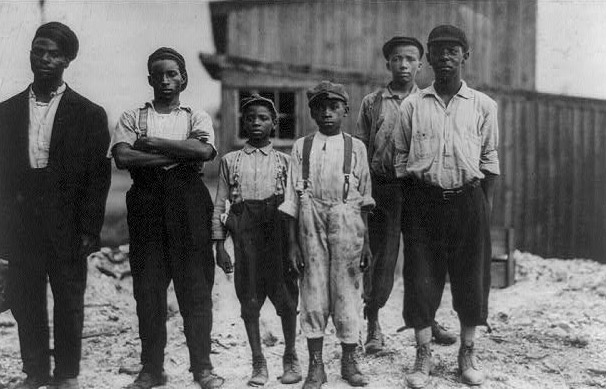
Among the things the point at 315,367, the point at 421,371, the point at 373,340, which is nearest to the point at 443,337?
the point at 373,340

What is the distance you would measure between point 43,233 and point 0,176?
44cm

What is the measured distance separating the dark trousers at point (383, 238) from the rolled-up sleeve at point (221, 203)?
117cm

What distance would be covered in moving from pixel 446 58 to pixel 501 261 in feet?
14.3

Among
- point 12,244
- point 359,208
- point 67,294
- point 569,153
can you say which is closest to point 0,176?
point 12,244

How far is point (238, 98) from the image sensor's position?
8.56 meters

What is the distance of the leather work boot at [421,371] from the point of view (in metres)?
3.81

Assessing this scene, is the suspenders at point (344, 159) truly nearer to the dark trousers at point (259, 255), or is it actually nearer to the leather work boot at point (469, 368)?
the dark trousers at point (259, 255)

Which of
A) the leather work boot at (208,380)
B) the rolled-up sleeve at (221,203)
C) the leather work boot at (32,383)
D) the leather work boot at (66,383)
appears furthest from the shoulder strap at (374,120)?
the leather work boot at (32,383)

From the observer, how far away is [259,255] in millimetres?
3883

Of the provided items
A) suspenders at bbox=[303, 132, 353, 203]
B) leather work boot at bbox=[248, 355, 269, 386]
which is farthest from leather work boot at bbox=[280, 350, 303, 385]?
suspenders at bbox=[303, 132, 353, 203]

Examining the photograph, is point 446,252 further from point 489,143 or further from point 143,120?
point 143,120

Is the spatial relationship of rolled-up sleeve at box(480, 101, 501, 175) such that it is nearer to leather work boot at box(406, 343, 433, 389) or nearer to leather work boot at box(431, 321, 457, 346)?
leather work boot at box(406, 343, 433, 389)

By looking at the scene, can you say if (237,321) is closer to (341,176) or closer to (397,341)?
(397,341)

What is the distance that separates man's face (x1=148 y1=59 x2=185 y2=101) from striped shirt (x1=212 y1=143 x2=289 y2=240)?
548mm
